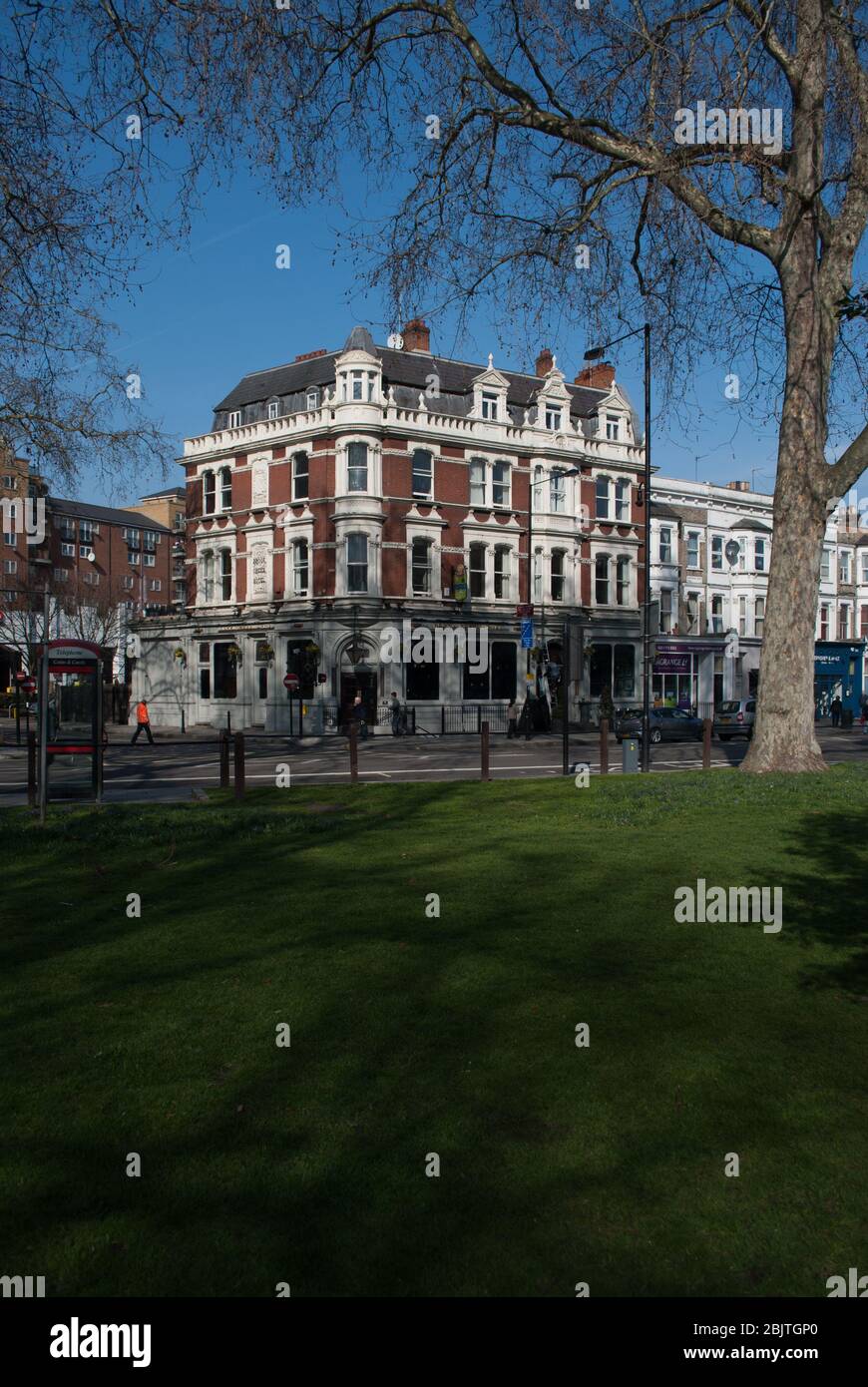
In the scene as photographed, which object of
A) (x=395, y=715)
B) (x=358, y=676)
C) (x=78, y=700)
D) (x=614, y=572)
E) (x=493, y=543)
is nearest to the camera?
(x=78, y=700)

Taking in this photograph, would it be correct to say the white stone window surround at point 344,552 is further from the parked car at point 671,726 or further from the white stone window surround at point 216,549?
the parked car at point 671,726

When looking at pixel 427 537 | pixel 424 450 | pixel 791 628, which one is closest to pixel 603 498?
pixel 424 450

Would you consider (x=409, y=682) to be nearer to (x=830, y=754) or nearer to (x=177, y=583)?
(x=830, y=754)

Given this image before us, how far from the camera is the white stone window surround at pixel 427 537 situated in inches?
1793

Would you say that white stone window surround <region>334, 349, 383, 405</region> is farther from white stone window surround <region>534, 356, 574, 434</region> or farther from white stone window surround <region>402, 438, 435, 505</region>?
white stone window surround <region>534, 356, 574, 434</region>

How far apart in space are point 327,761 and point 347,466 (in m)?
21.7

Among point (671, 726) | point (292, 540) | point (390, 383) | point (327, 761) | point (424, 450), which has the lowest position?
point (327, 761)

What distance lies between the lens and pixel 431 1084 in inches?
181

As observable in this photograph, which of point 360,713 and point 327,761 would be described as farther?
point 360,713

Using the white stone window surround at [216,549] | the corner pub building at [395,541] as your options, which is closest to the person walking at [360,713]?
the corner pub building at [395,541]

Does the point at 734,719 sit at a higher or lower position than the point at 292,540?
lower

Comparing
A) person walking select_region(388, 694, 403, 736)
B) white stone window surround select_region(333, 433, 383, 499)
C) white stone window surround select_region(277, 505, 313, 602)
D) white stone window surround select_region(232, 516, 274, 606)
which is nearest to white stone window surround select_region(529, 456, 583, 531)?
white stone window surround select_region(333, 433, 383, 499)

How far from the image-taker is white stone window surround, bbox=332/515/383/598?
44.1 m

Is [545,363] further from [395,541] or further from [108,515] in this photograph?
[108,515]
